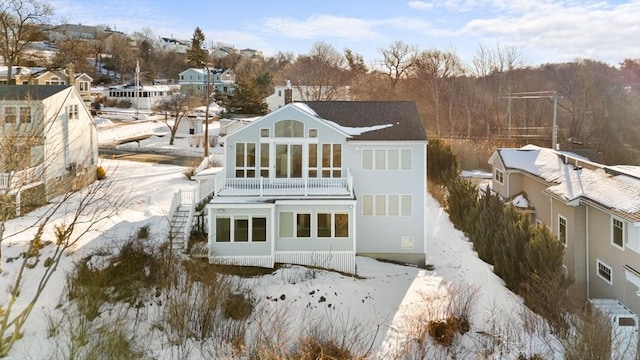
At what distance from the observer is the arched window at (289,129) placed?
20.2 m

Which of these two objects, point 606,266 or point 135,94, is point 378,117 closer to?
point 606,266

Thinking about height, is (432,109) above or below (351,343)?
above

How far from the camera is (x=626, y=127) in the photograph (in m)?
50.2

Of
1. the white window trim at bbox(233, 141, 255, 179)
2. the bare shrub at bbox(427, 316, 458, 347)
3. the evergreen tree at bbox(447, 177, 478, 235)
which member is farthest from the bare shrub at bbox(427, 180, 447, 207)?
the bare shrub at bbox(427, 316, 458, 347)

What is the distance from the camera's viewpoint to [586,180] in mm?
20328

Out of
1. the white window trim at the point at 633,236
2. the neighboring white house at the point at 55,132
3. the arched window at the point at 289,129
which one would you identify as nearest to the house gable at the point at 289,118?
the arched window at the point at 289,129

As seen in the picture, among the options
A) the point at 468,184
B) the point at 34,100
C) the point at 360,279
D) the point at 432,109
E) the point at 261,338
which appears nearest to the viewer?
the point at 261,338

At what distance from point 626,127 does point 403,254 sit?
4361 cm

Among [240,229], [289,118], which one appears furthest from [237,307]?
[289,118]

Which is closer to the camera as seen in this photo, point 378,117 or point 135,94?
point 378,117

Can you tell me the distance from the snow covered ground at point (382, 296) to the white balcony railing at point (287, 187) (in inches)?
126

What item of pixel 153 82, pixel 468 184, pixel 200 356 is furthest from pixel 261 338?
pixel 153 82

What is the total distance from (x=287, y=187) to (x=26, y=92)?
1553cm

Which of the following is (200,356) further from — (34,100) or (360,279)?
(34,100)
